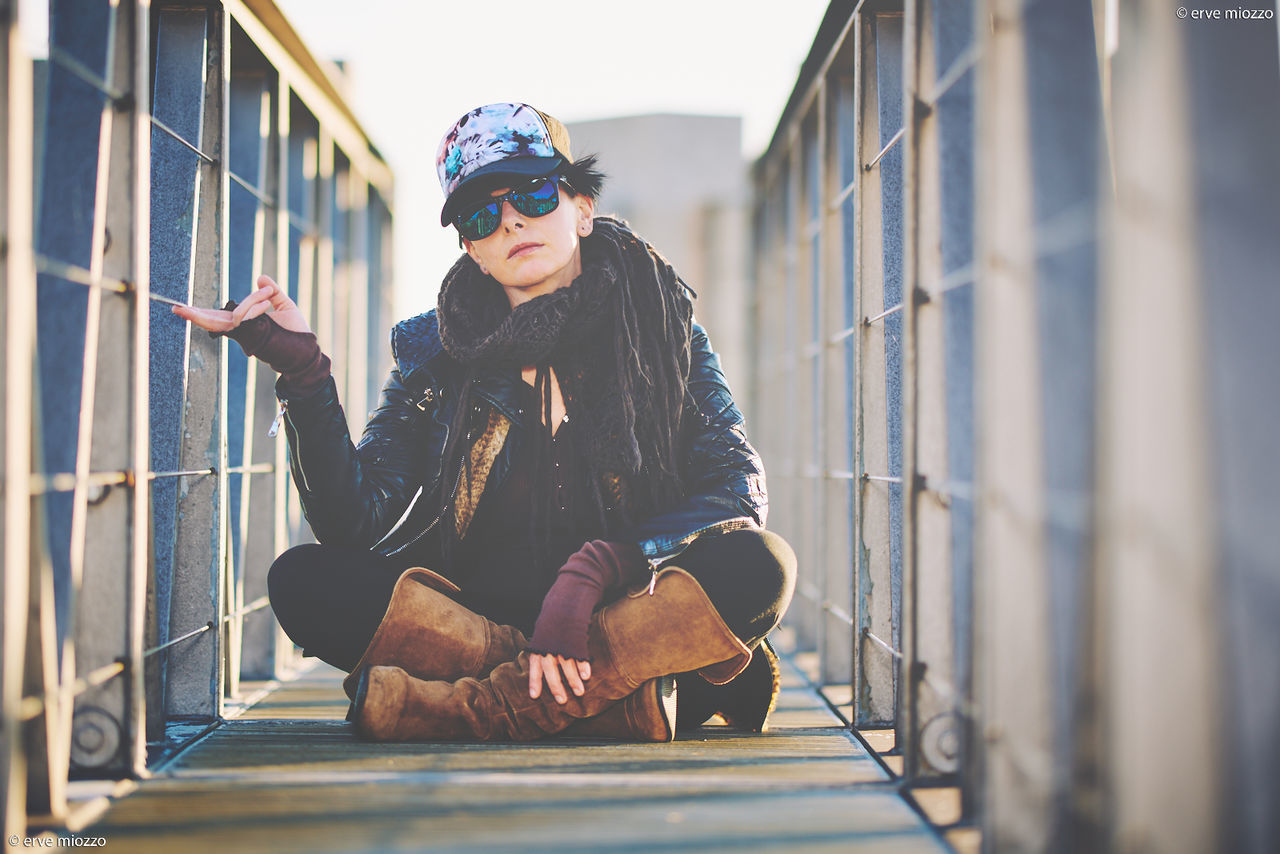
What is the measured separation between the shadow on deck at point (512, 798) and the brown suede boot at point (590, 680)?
0.05m

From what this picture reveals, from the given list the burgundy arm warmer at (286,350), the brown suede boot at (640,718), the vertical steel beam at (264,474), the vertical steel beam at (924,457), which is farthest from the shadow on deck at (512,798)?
the vertical steel beam at (264,474)

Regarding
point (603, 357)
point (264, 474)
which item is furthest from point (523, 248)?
point (264, 474)

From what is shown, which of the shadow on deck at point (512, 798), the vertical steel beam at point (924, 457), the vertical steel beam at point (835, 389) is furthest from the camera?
the vertical steel beam at point (835, 389)

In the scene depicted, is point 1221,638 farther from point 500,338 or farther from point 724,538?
point 500,338

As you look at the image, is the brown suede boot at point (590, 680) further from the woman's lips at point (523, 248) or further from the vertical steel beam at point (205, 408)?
the woman's lips at point (523, 248)

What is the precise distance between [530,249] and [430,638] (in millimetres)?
897

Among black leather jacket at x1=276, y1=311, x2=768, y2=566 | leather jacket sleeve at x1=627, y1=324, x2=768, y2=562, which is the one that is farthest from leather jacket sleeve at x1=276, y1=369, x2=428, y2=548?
leather jacket sleeve at x1=627, y1=324, x2=768, y2=562

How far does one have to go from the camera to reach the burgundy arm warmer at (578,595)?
1.94m

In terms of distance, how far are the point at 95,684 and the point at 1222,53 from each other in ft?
6.31

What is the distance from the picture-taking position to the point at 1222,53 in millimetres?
1131

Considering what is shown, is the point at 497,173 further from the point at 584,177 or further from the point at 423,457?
the point at 423,457

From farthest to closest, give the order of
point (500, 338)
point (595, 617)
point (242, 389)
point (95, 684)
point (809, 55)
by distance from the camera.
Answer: point (809, 55) < point (242, 389) < point (500, 338) < point (595, 617) < point (95, 684)

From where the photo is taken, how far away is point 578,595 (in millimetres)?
1967

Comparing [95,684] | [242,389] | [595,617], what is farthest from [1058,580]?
[242,389]
